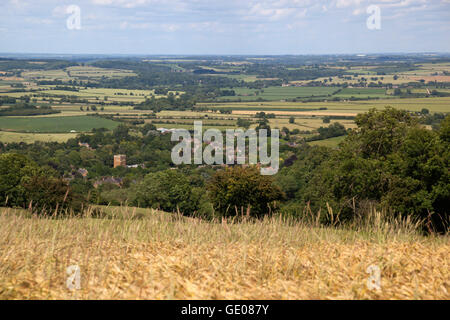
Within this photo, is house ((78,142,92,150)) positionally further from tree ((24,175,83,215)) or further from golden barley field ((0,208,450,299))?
golden barley field ((0,208,450,299))

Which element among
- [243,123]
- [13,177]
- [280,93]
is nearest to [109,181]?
[13,177]

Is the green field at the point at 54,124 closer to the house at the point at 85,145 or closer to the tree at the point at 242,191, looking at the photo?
the house at the point at 85,145

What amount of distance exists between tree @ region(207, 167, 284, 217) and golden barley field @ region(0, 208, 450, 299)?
20.0m

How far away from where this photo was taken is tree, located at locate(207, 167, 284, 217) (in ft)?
91.9

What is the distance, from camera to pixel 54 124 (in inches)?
4279

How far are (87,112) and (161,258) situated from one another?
130 metres

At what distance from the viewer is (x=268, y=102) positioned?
487 ft

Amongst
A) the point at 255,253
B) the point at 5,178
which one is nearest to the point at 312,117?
the point at 5,178

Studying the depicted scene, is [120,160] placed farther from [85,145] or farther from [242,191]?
[242,191]

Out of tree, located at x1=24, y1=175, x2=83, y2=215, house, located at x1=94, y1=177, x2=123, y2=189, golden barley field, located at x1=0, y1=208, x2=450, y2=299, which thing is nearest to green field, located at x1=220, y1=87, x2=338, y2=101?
house, located at x1=94, y1=177, x2=123, y2=189

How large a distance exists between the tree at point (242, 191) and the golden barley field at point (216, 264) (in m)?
20.0

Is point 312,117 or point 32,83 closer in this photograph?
point 312,117

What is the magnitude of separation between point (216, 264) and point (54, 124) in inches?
4339
